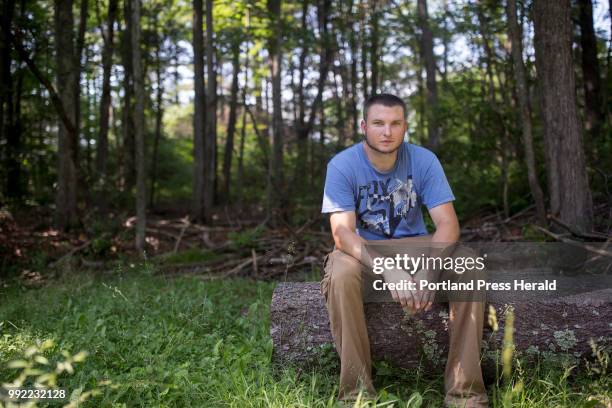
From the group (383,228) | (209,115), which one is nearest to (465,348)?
(383,228)

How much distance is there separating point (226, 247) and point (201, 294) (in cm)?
288

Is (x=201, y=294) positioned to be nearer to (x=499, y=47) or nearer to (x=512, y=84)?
(x=512, y=84)

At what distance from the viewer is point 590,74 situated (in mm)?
10055

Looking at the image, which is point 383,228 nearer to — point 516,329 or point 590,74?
point 516,329

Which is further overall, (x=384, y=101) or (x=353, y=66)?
(x=353, y=66)

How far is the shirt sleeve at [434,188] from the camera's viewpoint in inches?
Result: 148

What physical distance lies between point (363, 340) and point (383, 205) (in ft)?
3.03

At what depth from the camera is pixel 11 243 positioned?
27.4 feet

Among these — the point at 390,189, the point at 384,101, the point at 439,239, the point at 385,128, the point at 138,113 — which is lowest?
the point at 439,239

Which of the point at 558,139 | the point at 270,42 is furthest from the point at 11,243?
the point at 558,139

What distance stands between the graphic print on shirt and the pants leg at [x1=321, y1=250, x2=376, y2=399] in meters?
0.46
